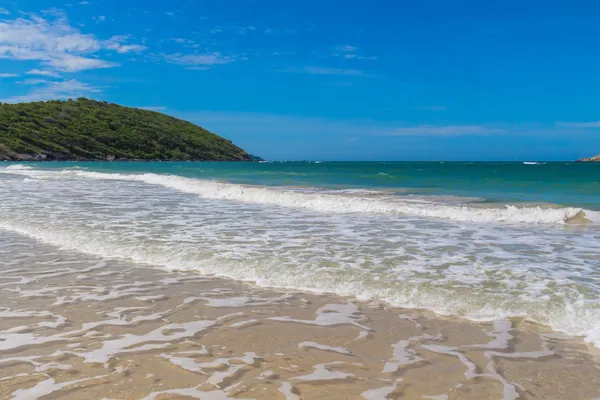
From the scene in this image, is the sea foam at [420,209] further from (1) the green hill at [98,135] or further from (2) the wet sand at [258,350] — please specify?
(1) the green hill at [98,135]

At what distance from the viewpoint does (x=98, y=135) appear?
389 feet

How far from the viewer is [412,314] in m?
5.37

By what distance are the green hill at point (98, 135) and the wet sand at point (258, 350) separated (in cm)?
9970

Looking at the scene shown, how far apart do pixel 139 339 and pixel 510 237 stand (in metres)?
9.12

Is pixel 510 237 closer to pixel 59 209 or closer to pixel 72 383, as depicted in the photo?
pixel 72 383

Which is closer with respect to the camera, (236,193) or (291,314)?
(291,314)

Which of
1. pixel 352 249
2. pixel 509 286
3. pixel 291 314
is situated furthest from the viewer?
pixel 352 249

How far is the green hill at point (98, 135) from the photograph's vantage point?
101375 mm

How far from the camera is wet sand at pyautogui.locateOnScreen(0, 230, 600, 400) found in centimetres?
353

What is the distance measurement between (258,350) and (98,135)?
125313 mm

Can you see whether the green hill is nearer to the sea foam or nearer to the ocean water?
the sea foam

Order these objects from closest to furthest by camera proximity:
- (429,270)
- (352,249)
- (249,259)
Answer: (429,270) → (249,259) → (352,249)

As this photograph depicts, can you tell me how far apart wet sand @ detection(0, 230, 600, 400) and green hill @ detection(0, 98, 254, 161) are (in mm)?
99695

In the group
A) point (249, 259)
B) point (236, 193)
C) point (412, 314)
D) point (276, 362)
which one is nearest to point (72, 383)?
point (276, 362)
